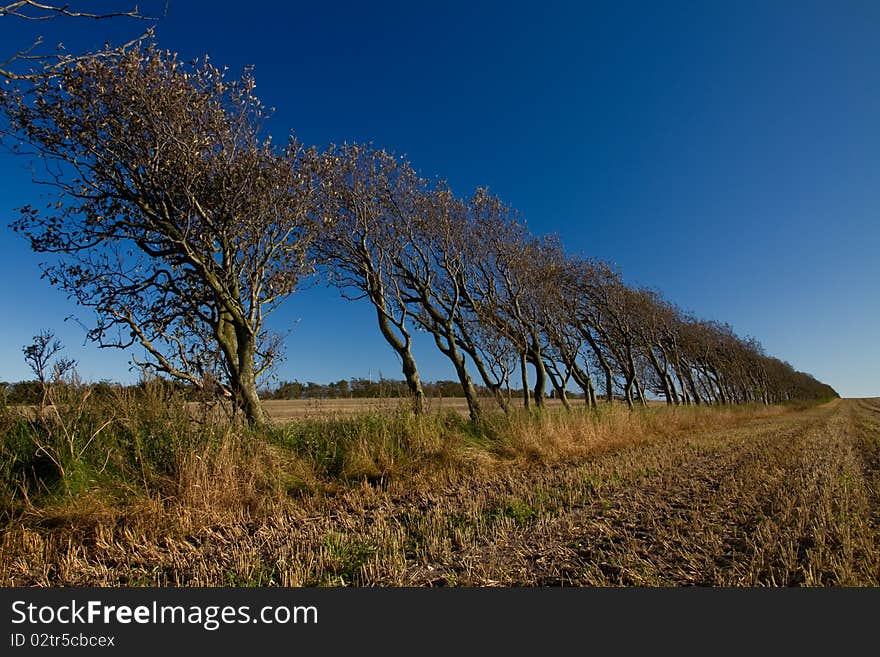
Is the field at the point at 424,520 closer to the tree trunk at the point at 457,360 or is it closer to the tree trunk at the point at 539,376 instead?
the tree trunk at the point at 457,360

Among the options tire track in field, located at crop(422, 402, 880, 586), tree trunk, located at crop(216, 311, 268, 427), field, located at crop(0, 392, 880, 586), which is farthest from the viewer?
tree trunk, located at crop(216, 311, 268, 427)

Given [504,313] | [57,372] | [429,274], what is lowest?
[57,372]

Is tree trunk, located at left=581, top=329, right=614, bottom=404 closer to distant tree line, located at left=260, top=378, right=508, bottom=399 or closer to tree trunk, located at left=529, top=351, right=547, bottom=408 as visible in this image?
tree trunk, located at left=529, top=351, right=547, bottom=408

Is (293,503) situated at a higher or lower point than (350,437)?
lower

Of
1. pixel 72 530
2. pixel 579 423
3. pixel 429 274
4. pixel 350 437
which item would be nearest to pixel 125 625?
pixel 72 530

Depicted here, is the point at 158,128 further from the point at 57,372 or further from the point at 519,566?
the point at 519,566

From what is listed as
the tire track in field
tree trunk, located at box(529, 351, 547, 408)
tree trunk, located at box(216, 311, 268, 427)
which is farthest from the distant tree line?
tree trunk, located at box(529, 351, 547, 408)

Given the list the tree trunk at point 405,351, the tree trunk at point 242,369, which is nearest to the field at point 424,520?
the tree trunk at point 242,369

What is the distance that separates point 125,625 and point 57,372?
4.23 m

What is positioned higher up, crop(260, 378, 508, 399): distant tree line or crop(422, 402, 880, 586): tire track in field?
crop(260, 378, 508, 399): distant tree line

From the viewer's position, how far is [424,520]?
229 inches

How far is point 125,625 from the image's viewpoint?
337 cm

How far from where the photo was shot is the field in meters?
4.19

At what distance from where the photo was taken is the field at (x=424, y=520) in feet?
13.7
